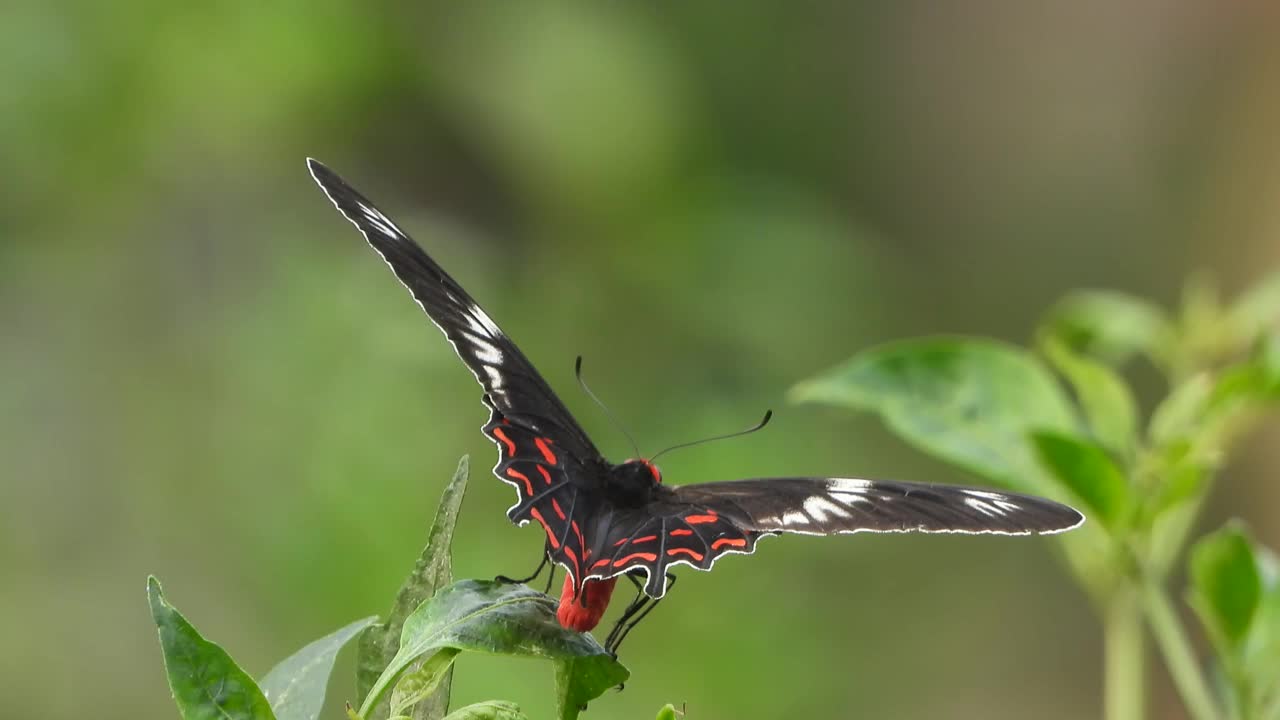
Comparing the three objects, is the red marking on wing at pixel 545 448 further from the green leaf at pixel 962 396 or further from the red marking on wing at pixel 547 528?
the green leaf at pixel 962 396

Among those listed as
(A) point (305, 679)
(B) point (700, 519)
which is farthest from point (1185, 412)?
(A) point (305, 679)

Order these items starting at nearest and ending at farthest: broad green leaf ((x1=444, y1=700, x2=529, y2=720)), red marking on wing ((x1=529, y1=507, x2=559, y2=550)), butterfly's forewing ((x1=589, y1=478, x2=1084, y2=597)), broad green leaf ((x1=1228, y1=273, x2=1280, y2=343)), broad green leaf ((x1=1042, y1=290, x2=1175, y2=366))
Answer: broad green leaf ((x1=444, y1=700, x2=529, y2=720))
butterfly's forewing ((x1=589, y1=478, x2=1084, y2=597))
red marking on wing ((x1=529, y1=507, x2=559, y2=550))
broad green leaf ((x1=1042, y1=290, x2=1175, y2=366))
broad green leaf ((x1=1228, y1=273, x2=1280, y2=343))

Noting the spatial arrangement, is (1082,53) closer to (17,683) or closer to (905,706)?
(905,706)

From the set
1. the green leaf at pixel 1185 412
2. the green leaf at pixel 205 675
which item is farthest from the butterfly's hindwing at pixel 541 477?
the green leaf at pixel 1185 412

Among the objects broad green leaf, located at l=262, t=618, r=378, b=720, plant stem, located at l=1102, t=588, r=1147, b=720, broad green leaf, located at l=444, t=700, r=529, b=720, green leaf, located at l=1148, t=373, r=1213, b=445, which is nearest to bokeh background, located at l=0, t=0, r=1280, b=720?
plant stem, located at l=1102, t=588, r=1147, b=720

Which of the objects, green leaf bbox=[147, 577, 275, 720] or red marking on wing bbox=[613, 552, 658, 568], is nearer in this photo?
green leaf bbox=[147, 577, 275, 720]

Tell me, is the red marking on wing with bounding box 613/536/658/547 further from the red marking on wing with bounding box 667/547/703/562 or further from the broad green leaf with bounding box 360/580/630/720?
the broad green leaf with bounding box 360/580/630/720
